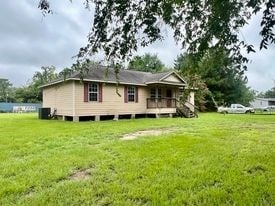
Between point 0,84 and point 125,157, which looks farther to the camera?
point 0,84

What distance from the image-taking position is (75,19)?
15.0 feet

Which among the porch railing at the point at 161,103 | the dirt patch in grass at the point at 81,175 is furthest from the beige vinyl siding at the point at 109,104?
the dirt patch in grass at the point at 81,175

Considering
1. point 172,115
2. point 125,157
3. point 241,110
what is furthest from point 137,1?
point 241,110

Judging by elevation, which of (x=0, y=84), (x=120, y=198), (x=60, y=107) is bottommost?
(x=120, y=198)

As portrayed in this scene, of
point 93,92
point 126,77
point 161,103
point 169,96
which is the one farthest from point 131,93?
point 169,96

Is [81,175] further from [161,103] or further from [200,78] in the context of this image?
[161,103]

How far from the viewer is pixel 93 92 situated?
63.2ft

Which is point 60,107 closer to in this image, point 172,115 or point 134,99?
point 134,99

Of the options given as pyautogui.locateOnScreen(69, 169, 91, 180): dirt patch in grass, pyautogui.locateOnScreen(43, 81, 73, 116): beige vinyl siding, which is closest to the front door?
pyautogui.locateOnScreen(43, 81, 73, 116): beige vinyl siding

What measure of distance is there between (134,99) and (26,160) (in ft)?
51.0

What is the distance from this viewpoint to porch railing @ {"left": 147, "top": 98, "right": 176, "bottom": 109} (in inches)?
898

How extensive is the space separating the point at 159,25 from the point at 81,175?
123 inches

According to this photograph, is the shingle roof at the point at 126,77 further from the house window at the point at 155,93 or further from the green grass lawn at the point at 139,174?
the green grass lawn at the point at 139,174

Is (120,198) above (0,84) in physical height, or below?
below
